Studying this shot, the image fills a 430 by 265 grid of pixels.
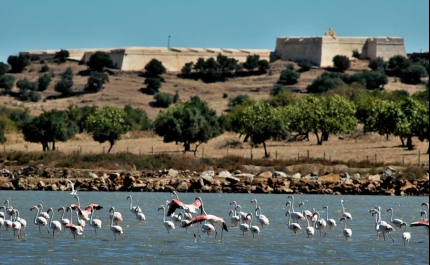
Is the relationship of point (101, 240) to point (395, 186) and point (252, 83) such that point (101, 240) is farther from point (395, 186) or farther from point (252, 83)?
point (252, 83)

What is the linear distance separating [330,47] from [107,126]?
235 feet

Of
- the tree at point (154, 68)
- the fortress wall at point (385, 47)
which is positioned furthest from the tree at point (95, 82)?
the fortress wall at point (385, 47)

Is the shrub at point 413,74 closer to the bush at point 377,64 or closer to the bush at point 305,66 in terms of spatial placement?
the bush at point 377,64

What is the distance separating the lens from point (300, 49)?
132625 millimetres

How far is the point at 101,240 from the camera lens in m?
23.0

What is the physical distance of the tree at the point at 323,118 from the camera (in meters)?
69.8

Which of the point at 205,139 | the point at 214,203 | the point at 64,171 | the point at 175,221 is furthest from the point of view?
the point at 205,139

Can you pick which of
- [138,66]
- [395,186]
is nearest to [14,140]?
[395,186]

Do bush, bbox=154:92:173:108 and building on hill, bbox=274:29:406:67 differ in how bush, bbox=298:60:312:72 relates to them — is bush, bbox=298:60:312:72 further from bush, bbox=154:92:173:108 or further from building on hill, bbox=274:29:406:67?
bush, bbox=154:92:173:108

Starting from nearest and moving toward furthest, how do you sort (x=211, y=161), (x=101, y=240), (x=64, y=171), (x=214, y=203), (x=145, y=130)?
(x=101, y=240) → (x=214, y=203) → (x=64, y=171) → (x=211, y=161) → (x=145, y=130)

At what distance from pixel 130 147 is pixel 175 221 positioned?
3985cm

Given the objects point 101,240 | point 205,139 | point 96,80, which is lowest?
point 101,240

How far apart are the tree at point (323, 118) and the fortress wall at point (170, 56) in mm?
54666

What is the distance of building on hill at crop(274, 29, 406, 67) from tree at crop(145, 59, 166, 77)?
18.1 metres
